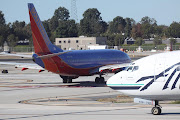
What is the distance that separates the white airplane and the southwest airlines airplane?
20.2 m

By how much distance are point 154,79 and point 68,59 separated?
904 inches

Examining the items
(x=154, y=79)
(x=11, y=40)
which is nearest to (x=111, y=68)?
(x=154, y=79)

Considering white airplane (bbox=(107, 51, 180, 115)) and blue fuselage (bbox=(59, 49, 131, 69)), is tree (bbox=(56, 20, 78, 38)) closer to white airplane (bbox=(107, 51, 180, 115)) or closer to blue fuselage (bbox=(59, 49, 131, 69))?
blue fuselage (bbox=(59, 49, 131, 69))

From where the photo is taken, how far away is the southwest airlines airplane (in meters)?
42.4

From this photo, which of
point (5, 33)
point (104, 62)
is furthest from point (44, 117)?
point (5, 33)

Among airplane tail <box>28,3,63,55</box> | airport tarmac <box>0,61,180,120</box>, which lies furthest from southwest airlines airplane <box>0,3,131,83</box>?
airport tarmac <box>0,61,180,120</box>

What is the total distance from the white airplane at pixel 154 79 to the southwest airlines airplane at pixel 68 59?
66.2ft

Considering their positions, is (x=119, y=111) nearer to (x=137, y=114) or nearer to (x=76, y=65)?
(x=137, y=114)

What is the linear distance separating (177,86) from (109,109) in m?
5.71

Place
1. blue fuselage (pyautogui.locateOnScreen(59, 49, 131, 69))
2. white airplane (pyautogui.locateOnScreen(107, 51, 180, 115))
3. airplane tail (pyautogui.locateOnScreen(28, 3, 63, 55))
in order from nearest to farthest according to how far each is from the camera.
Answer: white airplane (pyautogui.locateOnScreen(107, 51, 180, 115)) → airplane tail (pyautogui.locateOnScreen(28, 3, 63, 55)) → blue fuselage (pyautogui.locateOnScreen(59, 49, 131, 69))

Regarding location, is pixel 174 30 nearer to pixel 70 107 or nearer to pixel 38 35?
pixel 38 35

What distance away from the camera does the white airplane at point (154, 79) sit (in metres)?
22.2

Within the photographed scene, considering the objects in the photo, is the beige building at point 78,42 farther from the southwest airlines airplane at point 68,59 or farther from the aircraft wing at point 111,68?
the aircraft wing at point 111,68

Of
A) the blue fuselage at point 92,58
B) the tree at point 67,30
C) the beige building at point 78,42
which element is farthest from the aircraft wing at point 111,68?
the tree at point 67,30
